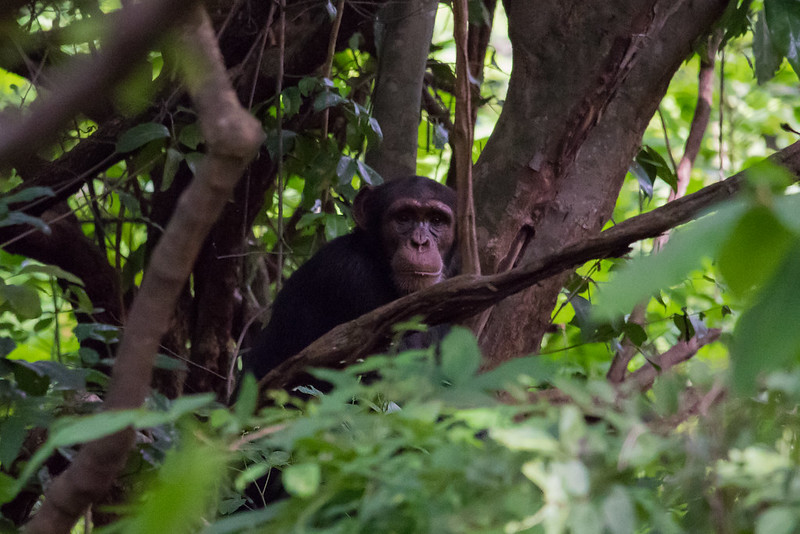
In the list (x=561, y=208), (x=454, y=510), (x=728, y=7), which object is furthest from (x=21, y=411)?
(x=728, y=7)

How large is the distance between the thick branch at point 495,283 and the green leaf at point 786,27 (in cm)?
57

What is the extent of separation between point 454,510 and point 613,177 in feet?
7.66

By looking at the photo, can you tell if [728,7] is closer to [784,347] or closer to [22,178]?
[784,347]

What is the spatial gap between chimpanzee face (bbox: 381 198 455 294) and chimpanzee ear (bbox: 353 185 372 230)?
9 cm

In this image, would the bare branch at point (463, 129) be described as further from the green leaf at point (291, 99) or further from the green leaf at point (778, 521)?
the green leaf at point (778, 521)

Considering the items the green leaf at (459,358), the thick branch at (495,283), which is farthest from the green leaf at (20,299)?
the green leaf at (459,358)

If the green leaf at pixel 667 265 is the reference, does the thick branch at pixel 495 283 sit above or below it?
above

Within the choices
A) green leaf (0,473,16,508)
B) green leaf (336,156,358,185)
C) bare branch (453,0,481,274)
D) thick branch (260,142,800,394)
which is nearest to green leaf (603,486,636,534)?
green leaf (0,473,16,508)

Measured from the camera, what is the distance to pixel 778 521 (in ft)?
2.55

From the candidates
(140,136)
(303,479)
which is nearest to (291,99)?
(140,136)

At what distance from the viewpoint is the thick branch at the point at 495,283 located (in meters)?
2.11

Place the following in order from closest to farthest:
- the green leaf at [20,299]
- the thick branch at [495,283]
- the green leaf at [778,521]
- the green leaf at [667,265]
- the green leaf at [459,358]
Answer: the green leaf at [667,265] → the green leaf at [778,521] → the green leaf at [459,358] → the thick branch at [495,283] → the green leaf at [20,299]

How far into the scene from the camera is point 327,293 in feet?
11.3

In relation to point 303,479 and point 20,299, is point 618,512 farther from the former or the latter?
point 20,299
